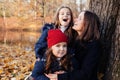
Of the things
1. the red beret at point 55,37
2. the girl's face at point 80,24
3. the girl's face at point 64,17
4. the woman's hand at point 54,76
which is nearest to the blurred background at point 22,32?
the girl's face at point 64,17

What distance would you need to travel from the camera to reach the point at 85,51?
388cm

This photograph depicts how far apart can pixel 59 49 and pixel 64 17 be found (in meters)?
0.75

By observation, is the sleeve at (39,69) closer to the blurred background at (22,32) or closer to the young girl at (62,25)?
the young girl at (62,25)

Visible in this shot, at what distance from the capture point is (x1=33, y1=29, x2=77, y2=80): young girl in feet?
12.2

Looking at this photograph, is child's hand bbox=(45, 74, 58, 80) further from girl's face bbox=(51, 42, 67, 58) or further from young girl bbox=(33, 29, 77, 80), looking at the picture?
girl's face bbox=(51, 42, 67, 58)

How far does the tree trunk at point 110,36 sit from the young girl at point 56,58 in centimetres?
52

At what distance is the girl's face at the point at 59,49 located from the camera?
3.69 metres

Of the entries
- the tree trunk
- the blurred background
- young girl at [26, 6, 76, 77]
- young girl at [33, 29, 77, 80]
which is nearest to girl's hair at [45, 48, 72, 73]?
young girl at [33, 29, 77, 80]

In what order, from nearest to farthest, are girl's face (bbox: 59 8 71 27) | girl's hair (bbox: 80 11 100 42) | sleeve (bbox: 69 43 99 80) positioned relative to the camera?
sleeve (bbox: 69 43 99 80) < girl's hair (bbox: 80 11 100 42) < girl's face (bbox: 59 8 71 27)

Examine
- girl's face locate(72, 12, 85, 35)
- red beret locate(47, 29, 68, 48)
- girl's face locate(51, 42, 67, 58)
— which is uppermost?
girl's face locate(72, 12, 85, 35)

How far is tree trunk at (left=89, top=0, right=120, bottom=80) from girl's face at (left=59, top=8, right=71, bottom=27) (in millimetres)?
387

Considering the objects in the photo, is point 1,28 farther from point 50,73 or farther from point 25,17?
point 50,73

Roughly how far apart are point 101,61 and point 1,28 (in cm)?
3079

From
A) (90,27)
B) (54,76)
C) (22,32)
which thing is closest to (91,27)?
(90,27)
